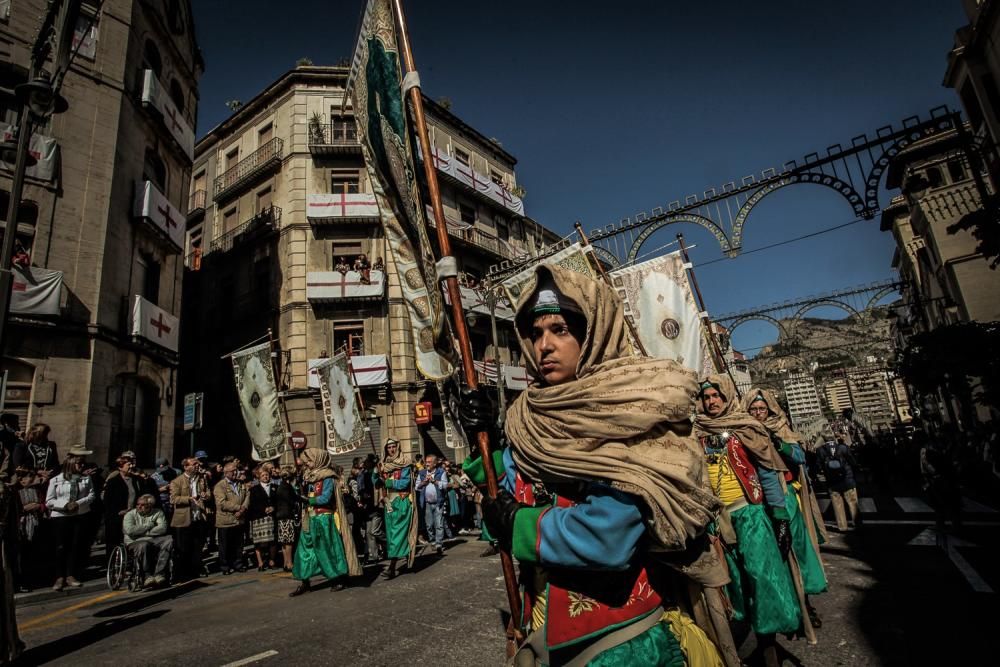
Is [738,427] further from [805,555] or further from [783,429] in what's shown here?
[783,429]

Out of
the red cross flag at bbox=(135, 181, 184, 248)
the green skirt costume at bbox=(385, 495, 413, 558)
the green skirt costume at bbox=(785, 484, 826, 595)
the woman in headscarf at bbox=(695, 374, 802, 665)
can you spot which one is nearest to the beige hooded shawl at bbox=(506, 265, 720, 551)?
the woman in headscarf at bbox=(695, 374, 802, 665)

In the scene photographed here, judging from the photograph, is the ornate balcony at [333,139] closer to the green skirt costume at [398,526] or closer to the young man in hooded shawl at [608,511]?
the green skirt costume at [398,526]

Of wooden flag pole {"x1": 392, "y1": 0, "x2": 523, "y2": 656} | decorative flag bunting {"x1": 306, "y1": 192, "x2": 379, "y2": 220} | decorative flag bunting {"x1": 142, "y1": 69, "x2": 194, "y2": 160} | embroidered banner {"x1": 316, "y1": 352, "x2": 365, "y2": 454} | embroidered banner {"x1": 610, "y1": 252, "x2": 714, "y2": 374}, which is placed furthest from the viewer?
decorative flag bunting {"x1": 306, "y1": 192, "x2": 379, "y2": 220}

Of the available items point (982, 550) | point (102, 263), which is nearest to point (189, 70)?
point (102, 263)

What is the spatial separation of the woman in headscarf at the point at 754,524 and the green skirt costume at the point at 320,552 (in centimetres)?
508

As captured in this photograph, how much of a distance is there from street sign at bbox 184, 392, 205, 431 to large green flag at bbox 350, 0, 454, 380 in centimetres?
1376

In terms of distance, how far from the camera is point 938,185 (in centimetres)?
2303

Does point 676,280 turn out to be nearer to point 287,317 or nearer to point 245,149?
point 287,317

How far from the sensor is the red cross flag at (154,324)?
13297 millimetres

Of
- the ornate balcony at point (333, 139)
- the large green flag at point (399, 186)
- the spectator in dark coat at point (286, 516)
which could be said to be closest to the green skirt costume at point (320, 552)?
the spectator in dark coat at point (286, 516)

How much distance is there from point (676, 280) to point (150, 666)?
10305 millimetres

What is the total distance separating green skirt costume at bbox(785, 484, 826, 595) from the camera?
4.26 m

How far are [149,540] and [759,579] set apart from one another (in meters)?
8.64

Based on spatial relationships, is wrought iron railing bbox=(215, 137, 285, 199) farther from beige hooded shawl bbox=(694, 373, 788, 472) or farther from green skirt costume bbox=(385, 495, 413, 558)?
beige hooded shawl bbox=(694, 373, 788, 472)
